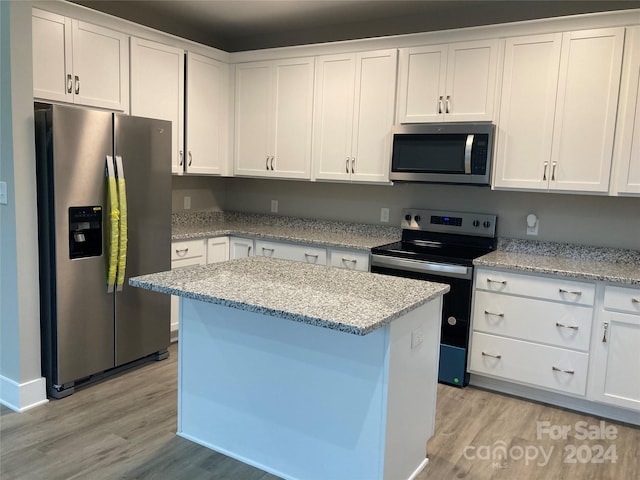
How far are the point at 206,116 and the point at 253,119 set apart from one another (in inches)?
15.6

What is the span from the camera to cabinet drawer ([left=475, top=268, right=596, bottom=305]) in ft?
9.55

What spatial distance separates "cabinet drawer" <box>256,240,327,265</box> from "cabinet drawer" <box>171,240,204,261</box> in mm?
459

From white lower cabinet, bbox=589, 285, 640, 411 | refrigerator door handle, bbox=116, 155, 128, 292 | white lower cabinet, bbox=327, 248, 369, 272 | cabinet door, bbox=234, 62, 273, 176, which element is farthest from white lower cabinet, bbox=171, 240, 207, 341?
white lower cabinet, bbox=589, 285, 640, 411

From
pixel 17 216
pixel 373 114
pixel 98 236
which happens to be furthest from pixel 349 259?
pixel 17 216

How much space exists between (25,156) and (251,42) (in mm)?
2647

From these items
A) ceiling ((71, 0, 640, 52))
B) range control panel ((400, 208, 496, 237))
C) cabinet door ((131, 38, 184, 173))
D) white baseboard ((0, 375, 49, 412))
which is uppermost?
A: ceiling ((71, 0, 640, 52))

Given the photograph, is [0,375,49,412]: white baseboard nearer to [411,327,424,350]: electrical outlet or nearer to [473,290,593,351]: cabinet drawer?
[411,327,424,350]: electrical outlet

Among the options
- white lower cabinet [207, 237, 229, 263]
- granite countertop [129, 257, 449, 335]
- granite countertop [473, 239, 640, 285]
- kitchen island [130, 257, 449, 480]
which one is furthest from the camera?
white lower cabinet [207, 237, 229, 263]

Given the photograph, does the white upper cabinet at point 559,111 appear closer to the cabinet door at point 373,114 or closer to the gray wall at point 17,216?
the cabinet door at point 373,114

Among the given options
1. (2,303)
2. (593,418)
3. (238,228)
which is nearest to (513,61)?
(593,418)

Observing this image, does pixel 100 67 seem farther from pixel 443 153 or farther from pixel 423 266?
pixel 423 266

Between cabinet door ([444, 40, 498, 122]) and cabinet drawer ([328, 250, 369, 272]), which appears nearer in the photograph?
cabinet door ([444, 40, 498, 122])

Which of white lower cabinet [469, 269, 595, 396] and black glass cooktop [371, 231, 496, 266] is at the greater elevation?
black glass cooktop [371, 231, 496, 266]

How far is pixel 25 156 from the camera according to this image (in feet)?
8.95
